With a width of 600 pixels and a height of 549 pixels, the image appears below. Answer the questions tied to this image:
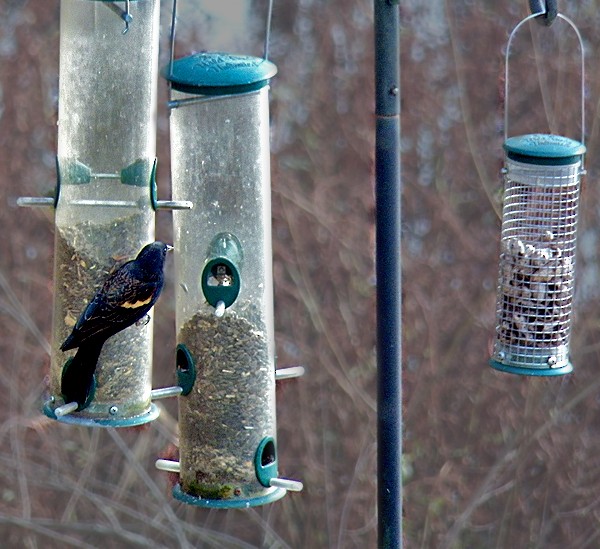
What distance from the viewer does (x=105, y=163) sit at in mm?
4672

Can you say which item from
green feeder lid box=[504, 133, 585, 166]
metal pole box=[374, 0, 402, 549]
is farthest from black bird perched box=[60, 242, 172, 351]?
green feeder lid box=[504, 133, 585, 166]

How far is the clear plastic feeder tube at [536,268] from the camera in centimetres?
501

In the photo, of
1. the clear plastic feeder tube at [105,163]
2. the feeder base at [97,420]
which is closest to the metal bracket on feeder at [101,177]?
the clear plastic feeder tube at [105,163]

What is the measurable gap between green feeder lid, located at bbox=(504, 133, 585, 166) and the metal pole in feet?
2.95

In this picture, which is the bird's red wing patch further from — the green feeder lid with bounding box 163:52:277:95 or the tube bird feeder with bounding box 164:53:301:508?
the green feeder lid with bounding box 163:52:277:95

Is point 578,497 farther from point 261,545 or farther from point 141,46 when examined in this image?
point 141,46

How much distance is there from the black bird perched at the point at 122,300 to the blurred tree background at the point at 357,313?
494cm

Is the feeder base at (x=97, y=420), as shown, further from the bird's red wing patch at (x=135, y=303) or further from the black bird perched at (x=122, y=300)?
the bird's red wing patch at (x=135, y=303)

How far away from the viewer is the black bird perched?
4473 millimetres

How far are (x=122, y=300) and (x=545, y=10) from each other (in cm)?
144

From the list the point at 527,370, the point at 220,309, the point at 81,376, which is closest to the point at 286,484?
the point at 220,309

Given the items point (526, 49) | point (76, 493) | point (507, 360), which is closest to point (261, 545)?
point (76, 493)

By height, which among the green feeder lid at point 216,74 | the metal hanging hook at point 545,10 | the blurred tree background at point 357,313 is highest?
the metal hanging hook at point 545,10

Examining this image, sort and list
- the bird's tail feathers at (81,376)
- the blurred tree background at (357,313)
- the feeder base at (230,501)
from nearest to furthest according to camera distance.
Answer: the bird's tail feathers at (81,376) → the feeder base at (230,501) → the blurred tree background at (357,313)
